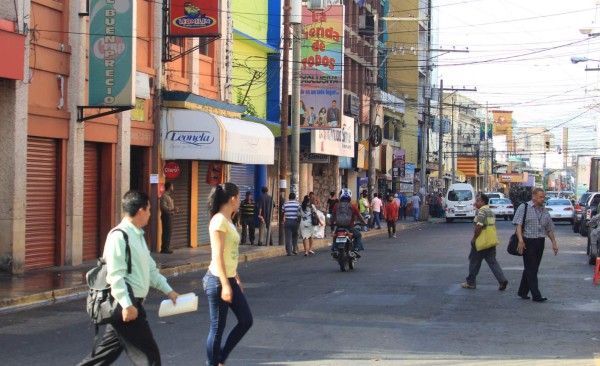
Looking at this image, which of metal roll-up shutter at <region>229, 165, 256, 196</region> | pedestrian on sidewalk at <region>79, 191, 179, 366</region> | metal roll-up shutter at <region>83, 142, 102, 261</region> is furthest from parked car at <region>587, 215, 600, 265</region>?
pedestrian on sidewalk at <region>79, 191, 179, 366</region>

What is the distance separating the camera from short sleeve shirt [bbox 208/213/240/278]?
8.10 m

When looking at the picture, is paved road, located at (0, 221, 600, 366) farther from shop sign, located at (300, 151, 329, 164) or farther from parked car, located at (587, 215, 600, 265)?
shop sign, located at (300, 151, 329, 164)

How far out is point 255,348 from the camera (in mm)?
10289

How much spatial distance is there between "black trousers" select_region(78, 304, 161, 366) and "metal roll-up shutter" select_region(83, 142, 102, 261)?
15449 mm

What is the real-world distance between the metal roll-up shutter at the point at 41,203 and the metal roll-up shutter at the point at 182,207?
6236 millimetres

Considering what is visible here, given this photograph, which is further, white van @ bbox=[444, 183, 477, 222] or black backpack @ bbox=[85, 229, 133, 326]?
white van @ bbox=[444, 183, 477, 222]

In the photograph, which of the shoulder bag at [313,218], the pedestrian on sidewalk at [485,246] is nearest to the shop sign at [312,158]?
Result: the shoulder bag at [313,218]

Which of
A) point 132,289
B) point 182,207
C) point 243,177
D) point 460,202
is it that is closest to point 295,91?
point 182,207

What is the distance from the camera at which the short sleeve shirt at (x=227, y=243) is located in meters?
8.10

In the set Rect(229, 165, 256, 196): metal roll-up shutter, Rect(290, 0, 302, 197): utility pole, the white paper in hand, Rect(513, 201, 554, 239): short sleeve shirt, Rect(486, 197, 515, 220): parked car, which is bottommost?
Rect(486, 197, 515, 220): parked car

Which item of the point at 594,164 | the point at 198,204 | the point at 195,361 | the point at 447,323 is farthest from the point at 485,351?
the point at 594,164

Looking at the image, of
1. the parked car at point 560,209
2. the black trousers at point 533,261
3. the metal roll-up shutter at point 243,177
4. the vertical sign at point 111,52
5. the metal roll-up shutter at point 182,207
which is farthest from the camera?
the parked car at point 560,209

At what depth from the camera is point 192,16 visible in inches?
966

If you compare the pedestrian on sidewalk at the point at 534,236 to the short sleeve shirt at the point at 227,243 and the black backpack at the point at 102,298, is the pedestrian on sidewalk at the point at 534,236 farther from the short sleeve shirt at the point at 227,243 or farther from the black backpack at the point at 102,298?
the black backpack at the point at 102,298
